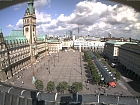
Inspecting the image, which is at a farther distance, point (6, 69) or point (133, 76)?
point (133, 76)

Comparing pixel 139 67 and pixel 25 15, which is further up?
pixel 25 15

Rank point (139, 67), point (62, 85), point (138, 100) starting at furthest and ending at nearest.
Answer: point (139, 67) < point (62, 85) < point (138, 100)

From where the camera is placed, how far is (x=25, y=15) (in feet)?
182

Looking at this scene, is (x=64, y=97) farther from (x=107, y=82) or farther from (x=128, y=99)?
(x=107, y=82)

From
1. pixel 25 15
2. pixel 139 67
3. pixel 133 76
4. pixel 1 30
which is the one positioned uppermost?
pixel 25 15

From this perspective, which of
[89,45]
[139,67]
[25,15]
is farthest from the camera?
[89,45]

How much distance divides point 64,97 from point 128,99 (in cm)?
556

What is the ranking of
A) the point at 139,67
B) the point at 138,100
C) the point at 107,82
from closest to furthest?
1. the point at 138,100
2. the point at 107,82
3. the point at 139,67

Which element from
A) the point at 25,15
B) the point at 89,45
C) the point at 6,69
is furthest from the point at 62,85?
the point at 89,45

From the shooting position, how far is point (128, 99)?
12812 millimetres

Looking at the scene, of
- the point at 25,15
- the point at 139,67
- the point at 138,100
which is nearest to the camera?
the point at 138,100

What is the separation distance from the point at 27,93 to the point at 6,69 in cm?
2002

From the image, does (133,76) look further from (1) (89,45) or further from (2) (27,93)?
(1) (89,45)

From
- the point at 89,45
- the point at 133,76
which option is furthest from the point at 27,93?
the point at 89,45
